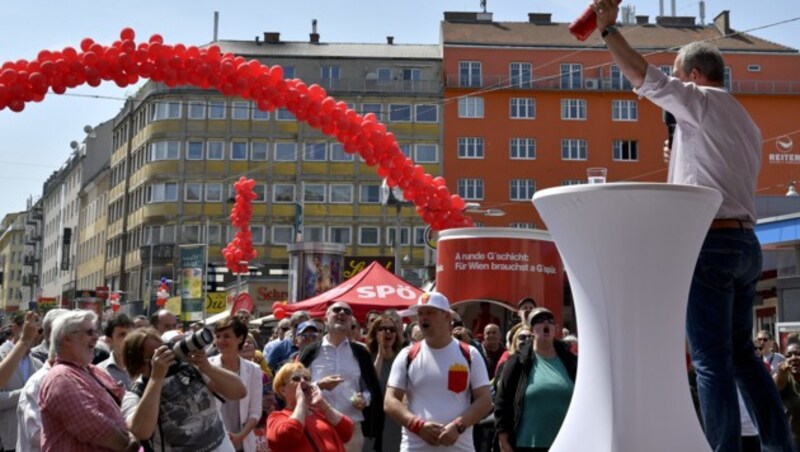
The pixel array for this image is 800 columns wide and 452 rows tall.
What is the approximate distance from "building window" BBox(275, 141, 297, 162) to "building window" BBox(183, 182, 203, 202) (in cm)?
572

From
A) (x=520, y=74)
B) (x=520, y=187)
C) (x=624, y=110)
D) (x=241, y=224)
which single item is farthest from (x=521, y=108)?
(x=241, y=224)

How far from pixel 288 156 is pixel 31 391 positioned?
227 feet

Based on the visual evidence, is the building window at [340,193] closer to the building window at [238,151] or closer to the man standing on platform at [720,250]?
the building window at [238,151]

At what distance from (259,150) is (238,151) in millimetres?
1471

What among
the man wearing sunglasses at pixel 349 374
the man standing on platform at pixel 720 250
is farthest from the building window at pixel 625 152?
the man standing on platform at pixel 720 250

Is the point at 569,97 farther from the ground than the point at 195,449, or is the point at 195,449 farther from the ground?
the point at 569,97

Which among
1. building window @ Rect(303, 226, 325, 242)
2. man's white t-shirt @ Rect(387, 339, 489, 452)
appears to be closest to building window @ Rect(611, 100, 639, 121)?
building window @ Rect(303, 226, 325, 242)

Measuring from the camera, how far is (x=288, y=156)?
75250 millimetres

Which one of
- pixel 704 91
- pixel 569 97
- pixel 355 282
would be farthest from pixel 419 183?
pixel 569 97

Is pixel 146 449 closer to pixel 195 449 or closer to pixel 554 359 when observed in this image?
pixel 195 449

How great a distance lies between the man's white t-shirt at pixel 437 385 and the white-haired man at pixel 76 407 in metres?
1.82

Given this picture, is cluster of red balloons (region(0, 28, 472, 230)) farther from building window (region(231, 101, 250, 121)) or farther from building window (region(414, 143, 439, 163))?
building window (region(231, 101, 250, 121))

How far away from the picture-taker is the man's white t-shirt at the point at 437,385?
671 centimetres

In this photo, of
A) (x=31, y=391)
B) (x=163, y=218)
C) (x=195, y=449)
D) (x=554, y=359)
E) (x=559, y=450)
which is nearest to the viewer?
(x=559, y=450)
